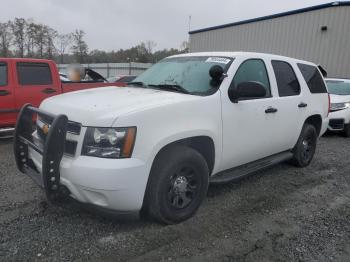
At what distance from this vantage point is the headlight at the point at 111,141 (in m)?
2.54

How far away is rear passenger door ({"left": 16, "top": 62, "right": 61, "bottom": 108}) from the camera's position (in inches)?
248

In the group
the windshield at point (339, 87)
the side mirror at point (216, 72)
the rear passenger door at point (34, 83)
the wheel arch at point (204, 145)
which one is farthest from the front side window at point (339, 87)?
the rear passenger door at point (34, 83)

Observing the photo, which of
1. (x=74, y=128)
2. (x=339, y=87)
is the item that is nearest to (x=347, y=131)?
(x=339, y=87)

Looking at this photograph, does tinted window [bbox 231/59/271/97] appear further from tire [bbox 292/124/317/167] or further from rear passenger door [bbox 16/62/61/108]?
rear passenger door [bbox 16/62/61/108]

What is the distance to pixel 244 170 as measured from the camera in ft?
12.6

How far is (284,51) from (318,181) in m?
13.4

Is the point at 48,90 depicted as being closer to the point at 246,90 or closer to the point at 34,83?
the point at 34,83

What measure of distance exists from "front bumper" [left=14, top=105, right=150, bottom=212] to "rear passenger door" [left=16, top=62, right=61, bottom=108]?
4.25 metres

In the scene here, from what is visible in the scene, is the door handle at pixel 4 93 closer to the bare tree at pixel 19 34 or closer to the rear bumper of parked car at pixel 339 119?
the rear bumper of parked car at pixel 339 119

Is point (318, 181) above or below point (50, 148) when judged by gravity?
below

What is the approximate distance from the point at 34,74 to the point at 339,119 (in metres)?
7.55

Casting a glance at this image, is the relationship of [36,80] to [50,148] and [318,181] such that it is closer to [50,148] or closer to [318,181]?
[50,148]

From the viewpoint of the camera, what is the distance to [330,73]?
593 inches

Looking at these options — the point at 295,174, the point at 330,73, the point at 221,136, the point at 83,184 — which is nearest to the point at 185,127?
the point at 221,136
